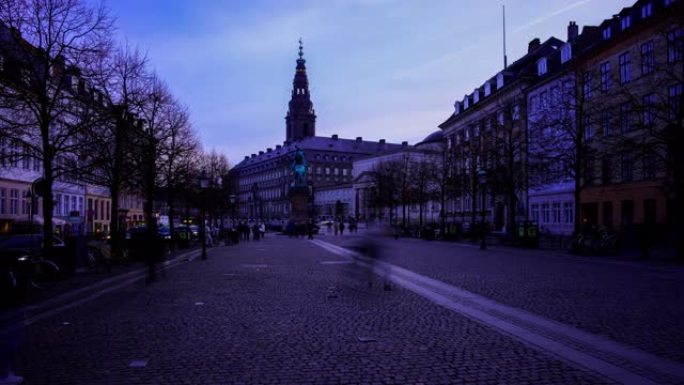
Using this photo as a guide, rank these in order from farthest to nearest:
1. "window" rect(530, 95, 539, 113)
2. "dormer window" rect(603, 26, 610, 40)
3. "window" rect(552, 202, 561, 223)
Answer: "window" rect(530, 95, 539, 113) < "window" rect(552, 202, 561, 223) < "dormer window" rect(603, 26, 610, 40)

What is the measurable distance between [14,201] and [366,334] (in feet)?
164

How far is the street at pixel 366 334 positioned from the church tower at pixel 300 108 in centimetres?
16066

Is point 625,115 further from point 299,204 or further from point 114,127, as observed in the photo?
point 299,204

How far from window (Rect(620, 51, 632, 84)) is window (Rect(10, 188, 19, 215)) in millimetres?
47910

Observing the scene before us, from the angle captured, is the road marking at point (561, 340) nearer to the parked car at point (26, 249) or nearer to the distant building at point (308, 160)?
the parked car at point (26, 249)

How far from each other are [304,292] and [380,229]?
8.86 feet

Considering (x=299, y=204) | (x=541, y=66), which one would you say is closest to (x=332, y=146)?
(x=299, y=204)

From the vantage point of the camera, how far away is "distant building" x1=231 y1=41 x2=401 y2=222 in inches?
6895

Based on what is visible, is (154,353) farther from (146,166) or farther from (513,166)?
(513,166)

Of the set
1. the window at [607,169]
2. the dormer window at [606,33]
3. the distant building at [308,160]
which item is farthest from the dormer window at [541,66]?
the distant building at [308,160]

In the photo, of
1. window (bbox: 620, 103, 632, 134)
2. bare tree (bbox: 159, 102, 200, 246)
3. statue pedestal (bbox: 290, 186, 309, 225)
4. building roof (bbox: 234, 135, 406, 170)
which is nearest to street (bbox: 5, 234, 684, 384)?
window (bbox: 620, 103, 632, 134)

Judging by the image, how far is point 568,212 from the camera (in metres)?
54.8

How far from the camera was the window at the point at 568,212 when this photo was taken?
54094mm

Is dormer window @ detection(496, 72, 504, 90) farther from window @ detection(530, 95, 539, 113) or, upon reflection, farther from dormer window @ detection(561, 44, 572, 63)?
dormer window @ detection(561, 44, 572, 63)
